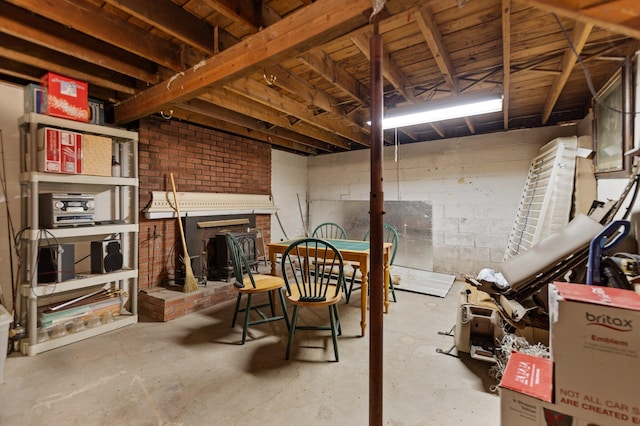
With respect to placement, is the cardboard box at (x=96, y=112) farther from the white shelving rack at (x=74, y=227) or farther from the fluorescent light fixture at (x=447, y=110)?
the fluorescent light fixture at (x=447, y=110)

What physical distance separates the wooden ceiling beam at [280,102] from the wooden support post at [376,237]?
1570 millimetres

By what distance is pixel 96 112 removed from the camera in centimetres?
279

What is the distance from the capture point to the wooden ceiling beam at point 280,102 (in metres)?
2.69

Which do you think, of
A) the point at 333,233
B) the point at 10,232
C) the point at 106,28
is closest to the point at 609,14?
the point at 106,28

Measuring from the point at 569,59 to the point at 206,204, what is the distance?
4.11m

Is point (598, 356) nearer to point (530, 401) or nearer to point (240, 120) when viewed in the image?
point (530, 401)

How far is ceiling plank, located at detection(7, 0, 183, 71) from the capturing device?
1.64 metres

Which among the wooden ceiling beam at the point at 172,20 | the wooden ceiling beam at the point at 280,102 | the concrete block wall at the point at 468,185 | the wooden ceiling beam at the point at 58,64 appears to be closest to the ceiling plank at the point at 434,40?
the wooden ceiling beam at the point at 172,20

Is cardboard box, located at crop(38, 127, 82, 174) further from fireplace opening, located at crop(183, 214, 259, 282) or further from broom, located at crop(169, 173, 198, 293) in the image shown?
fireplace opening, located at crop(183, 214, 259, 282)

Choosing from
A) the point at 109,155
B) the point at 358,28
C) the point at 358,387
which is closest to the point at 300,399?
the point at 358,387

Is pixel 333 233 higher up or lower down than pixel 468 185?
lower down

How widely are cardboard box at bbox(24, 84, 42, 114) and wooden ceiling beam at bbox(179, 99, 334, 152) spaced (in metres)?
1.10

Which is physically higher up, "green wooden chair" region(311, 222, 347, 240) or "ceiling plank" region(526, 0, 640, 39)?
"ceiling plank" region(526, 0, 640, 39)

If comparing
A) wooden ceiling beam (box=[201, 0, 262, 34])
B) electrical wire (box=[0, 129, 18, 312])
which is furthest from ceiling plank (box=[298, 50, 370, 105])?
electrical wire (box=[0, 129, 18, 312])
